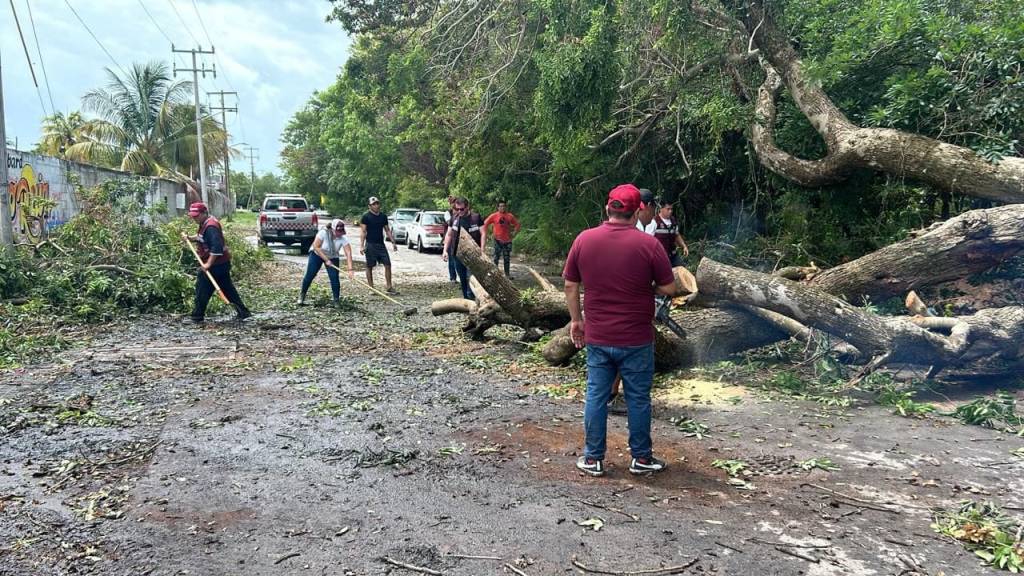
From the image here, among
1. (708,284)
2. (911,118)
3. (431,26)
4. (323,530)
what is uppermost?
(431,26)

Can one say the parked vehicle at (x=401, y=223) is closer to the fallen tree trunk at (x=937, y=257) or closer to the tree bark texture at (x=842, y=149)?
the tree bark texture at (x=842, y=149)

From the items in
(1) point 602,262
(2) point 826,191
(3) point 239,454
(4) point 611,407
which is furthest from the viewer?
(2) point 826,191

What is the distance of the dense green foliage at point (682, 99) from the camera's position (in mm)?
8633

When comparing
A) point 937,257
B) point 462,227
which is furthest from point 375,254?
point 937,257

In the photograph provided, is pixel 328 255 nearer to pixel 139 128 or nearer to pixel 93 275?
pixel 93 275

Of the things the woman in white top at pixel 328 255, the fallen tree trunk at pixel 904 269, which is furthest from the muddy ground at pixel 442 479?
the woman in white top at pixel 328 255

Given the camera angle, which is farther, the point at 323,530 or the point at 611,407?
the point at 611,407

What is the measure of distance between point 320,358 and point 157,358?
175 centimetres

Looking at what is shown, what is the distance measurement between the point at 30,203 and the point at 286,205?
407 inches

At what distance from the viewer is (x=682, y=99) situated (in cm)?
1192

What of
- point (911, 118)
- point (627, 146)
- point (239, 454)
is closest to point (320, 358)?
point (239, 454)

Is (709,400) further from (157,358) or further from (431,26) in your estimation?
(431,26)

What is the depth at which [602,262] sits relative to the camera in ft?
14.0

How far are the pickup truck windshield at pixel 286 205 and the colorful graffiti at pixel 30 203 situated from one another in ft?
30.1
